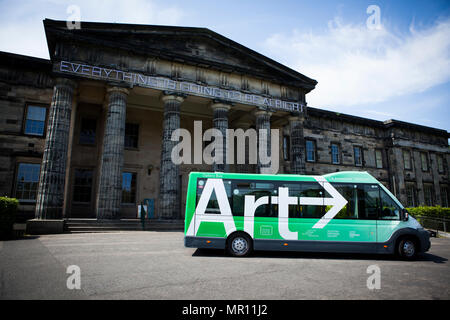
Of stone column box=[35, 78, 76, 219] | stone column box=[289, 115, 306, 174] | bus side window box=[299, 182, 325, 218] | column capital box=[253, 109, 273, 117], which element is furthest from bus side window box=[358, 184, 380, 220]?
stone column box=[35, 78, 76, 219]

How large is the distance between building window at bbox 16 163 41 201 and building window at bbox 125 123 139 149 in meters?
6.05

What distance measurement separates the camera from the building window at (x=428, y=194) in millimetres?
28958

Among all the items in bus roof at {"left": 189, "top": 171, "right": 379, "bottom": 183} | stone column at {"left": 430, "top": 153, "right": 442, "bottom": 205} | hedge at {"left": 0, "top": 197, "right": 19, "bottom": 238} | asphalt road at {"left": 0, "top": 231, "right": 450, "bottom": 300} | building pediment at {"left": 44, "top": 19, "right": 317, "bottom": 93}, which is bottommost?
asphalt road at {"left": 0, "top": 231, "right": 450, "bottom": 300}

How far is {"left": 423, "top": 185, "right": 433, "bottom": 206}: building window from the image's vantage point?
29.0 m

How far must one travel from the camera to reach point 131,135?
20703mm

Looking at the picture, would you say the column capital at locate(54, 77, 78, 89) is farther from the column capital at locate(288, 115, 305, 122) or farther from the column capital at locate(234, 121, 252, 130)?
the column capital at locate(288, 115, 305, 122)

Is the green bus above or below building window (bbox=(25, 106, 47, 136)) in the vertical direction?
below

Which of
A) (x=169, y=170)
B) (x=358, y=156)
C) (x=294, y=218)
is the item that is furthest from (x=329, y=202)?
(x=358, y=156)

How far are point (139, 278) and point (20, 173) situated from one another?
15.7 meters

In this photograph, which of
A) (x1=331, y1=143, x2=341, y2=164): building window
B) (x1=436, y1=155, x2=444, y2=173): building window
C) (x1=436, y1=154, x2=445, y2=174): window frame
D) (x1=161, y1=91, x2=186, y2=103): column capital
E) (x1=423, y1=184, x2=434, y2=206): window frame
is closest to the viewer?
(x1=161, y1=91, x2=186, y2=103): column capital

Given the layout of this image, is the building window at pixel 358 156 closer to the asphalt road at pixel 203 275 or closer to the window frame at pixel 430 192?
the window frame at pixel 430 192

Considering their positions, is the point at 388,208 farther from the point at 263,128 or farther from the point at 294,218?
the point at 263,128

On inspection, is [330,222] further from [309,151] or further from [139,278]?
[309,151]

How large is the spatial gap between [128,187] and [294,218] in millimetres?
15054
